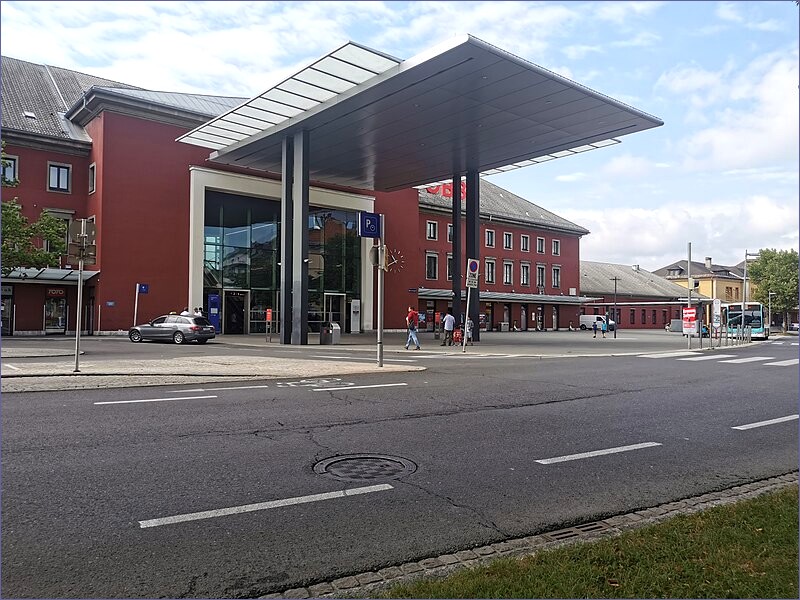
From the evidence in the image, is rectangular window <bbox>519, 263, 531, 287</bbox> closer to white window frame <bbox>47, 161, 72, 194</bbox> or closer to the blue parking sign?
white window frame <bbox>47, 161, 72, 194</bbox>

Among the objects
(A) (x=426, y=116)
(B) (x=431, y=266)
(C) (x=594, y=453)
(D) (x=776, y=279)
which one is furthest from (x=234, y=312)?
(D) (x=776, y=279)

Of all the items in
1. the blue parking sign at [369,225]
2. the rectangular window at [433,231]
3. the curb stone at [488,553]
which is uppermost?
the rectangular window at [433,231]

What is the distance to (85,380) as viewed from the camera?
12.5 meters

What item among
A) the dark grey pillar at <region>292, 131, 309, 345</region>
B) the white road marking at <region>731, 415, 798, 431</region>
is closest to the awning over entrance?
the dark grey pillar at <region>292, 131, 309, 345</region>

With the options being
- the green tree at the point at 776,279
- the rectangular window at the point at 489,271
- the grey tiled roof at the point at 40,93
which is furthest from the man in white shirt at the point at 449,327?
the green tree at the point at 776,279

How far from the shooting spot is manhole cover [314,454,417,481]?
5.91 metres

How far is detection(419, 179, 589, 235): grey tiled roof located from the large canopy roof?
17.9 metres

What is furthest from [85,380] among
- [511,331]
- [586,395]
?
[511,331]

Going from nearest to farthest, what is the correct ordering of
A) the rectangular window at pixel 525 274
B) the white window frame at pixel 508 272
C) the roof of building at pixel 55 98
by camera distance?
the roof of building at pixel 55 98 → the white window frame at pixel 508 272 → the rectangular window at pixel 525 274

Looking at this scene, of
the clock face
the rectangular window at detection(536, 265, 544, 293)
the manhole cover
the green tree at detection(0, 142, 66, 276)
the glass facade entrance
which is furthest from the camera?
the rectangular window at detection(536, 265, 544, 293)

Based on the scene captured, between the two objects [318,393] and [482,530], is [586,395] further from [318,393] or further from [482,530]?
[482,530]

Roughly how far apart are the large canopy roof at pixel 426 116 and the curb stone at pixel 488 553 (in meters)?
17.5

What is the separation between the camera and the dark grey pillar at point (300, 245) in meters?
28.4

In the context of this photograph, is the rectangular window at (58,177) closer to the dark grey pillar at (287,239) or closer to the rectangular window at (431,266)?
the dark grey pillar at (287,239)
